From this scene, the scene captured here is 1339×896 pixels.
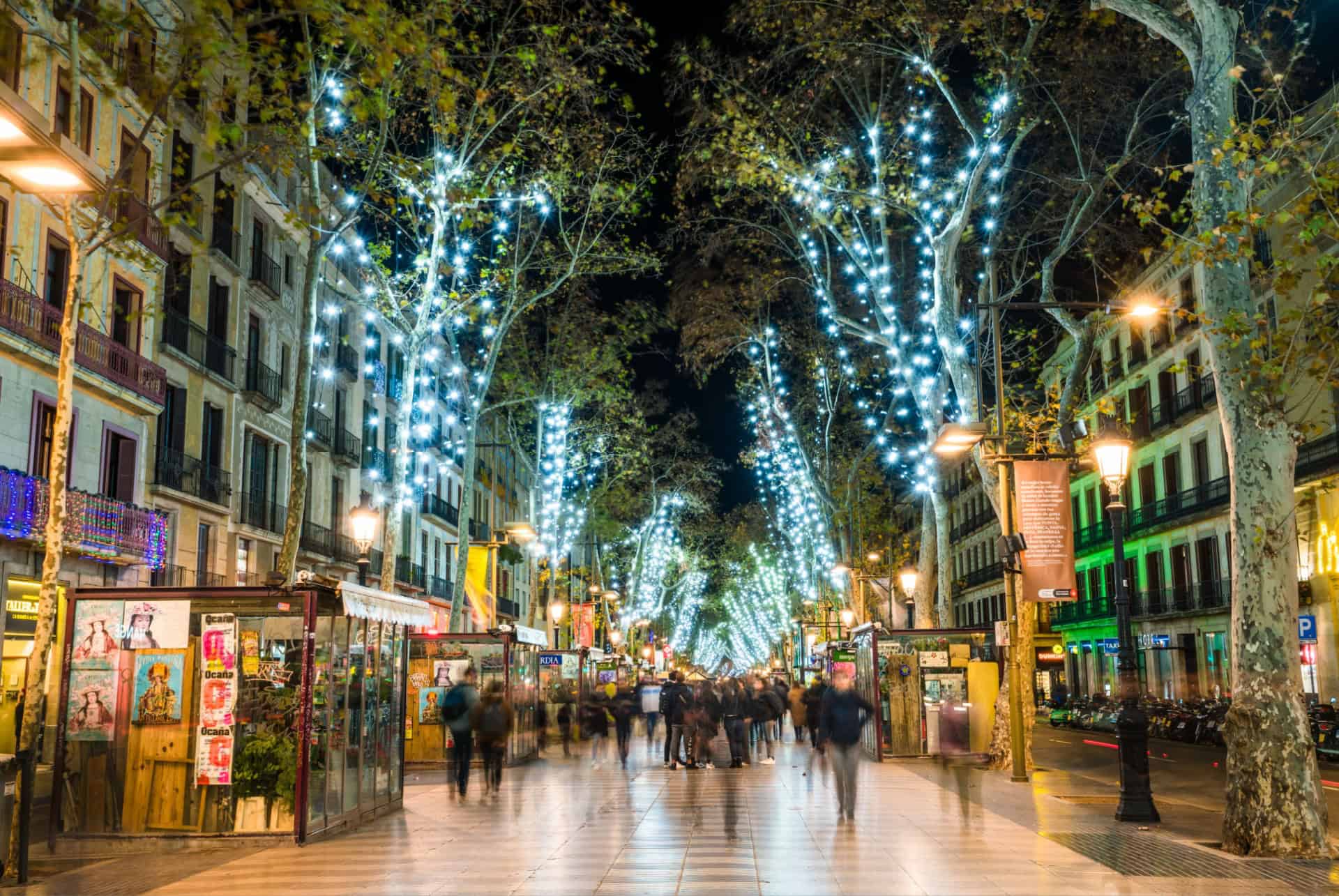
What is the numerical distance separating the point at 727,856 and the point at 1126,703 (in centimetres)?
544

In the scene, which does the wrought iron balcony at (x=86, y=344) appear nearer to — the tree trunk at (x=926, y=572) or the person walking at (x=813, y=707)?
the person walking at (x=813, y=707)

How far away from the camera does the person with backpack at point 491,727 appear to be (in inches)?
661

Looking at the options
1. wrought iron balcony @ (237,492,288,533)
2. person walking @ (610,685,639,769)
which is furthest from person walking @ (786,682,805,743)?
wrought iron balcony @ (237,492,288,533)

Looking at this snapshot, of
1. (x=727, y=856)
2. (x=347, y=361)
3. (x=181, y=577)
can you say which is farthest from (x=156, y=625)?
(x=347, y=361)

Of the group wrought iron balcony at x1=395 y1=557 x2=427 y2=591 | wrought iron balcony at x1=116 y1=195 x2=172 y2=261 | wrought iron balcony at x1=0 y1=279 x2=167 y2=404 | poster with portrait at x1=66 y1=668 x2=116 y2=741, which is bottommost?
poster with portrait at x1=66 y1=668 x2=116 y2=741

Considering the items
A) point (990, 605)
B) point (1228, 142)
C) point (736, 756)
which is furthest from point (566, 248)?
point (990, 605)

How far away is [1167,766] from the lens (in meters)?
24.6

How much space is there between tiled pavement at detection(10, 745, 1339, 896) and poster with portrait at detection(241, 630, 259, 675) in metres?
1.88

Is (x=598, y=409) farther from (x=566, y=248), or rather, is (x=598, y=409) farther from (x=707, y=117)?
(x=707, y=117)

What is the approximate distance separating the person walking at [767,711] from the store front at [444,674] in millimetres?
5085

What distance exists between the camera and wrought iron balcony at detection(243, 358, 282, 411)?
32.9 meters

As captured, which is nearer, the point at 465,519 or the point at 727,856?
the point at 727,856

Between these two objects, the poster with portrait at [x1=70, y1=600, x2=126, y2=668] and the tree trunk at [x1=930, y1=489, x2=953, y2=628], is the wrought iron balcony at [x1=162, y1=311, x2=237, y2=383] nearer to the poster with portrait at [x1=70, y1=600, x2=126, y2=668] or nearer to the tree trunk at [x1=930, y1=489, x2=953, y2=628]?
the poster with portrait at [x1=70, y1=600, x2=126, y2=668]

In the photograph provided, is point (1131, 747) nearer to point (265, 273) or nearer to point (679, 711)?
point (679, 711)
